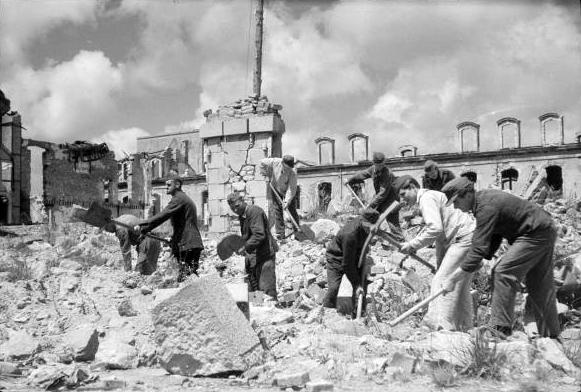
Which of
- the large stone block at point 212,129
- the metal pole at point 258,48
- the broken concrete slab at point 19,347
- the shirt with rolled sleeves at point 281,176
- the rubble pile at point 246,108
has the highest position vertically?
the metal pole at point 258,48

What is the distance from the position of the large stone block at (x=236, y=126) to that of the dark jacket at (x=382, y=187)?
3104mm

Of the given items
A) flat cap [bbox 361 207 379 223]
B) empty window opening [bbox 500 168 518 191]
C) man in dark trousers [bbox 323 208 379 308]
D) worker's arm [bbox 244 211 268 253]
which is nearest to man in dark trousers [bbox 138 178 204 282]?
worker's arm [bbox 244 211 268 253]

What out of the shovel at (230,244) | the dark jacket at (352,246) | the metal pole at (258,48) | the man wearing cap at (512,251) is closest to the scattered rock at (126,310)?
the shovel at (230,244)

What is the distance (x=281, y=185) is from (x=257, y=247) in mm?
3447

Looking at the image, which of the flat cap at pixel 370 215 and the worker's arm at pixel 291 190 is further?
the worker's arm at pixel 291 190

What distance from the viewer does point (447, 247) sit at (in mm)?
5078

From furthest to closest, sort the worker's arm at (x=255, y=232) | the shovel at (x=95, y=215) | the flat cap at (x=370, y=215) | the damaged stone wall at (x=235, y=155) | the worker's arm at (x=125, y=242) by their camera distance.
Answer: the damaged stone wall at (x=235, y=155) → the worker's arm at (x=125, y=242) → the shovel at (x=95, y=215) → the worker's arm at (x=255, y=232) → the flat cap at (x=370, y=215)

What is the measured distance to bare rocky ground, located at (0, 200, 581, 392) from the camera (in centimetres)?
383

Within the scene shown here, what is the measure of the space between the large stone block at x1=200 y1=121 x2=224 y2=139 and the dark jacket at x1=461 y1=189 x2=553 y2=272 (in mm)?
7324

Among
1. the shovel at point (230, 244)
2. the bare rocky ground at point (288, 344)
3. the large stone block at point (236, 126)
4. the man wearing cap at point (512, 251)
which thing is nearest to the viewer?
the bare rocky ground at point (288, 344)

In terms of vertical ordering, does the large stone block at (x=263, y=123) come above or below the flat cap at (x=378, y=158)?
above

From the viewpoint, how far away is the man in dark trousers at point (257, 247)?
6445mm

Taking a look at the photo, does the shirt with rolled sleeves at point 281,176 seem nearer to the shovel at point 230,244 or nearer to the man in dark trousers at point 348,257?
the shovel at point 230,244

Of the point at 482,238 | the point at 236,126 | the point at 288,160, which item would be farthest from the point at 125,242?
the point at 482,238
